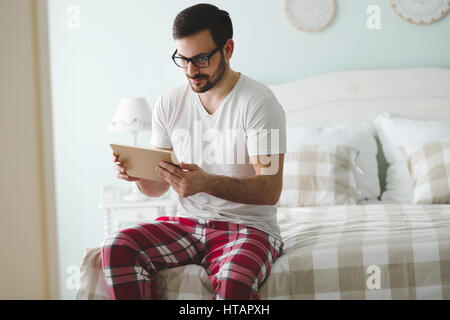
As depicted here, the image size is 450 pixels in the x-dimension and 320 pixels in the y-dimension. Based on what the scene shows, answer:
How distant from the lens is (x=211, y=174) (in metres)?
1.29

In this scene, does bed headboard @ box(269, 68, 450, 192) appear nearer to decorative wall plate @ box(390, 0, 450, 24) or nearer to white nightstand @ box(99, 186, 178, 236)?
decorative wall plate @ box(390, 0, 450, 24)

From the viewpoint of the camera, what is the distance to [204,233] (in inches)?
52.0

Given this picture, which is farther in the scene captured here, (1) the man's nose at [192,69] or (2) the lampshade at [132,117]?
(2) the lampshade at [132,117]

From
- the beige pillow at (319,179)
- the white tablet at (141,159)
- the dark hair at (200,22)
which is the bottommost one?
the beige pillow at (319,179)

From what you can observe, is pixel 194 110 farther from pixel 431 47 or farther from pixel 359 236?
pixel 431 47

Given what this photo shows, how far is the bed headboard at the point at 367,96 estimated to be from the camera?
8.09 feet

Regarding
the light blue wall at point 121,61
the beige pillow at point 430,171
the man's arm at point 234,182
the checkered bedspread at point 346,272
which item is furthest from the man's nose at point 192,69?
the light blue wall at point 121,61

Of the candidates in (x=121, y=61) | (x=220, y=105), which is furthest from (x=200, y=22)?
(x=121, y=61)

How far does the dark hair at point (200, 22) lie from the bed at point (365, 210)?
2.27ft

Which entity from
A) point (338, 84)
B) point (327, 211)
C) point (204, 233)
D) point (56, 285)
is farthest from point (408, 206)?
point (56, 285)

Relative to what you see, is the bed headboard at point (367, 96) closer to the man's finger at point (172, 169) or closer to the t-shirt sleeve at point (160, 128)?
the t-shirt sleeve at point (160, 128)

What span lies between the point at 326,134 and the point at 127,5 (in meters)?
1.50

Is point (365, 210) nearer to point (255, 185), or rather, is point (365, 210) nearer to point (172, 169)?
point (255, 185)

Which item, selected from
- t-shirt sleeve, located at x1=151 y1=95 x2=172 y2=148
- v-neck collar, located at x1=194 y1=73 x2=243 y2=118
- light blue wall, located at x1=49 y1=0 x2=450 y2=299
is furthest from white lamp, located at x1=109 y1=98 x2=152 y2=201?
v-neck collar, located at x1=194 y1=73 x2=243 y2=118
